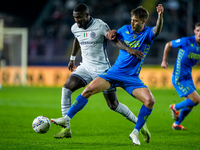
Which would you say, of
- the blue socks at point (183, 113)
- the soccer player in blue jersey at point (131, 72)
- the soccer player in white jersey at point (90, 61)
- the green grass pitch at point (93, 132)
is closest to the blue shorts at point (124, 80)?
the soccer player in blue jersey at point (131, 72)

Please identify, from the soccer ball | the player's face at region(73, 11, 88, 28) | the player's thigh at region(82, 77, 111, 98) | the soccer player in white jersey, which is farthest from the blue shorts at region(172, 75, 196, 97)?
the soccer ball

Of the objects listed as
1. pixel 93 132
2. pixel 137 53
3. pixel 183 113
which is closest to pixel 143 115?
pixel 137 53

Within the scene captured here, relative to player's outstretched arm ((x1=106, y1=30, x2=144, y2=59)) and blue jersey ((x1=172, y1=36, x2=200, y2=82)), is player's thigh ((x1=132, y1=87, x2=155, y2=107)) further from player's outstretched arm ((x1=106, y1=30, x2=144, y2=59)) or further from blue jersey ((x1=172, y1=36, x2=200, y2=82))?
blue jersey ((x1=172, y1=36, x2=200, y2=82))

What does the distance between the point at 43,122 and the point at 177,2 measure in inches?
777

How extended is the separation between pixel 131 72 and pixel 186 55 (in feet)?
7.32

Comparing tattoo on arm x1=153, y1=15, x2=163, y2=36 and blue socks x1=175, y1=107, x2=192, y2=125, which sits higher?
tattoo on arm x1=153, y1=15, x2=163, y2=36

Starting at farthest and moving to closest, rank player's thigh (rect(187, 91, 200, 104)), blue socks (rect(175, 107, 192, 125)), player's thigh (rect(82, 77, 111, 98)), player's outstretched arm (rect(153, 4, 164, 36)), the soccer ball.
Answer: blue socks (rect(175, 107, 192, 125)), player's thigh (rect(187, 91, 200, 104)), the soccer ball, player's thigh (rect(82, 77, 111, 98)), player's outstretched arm (rect(153, 4, 164, 36))

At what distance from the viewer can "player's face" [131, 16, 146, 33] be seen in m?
5.10

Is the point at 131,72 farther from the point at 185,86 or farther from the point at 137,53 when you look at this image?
the point at 185,86

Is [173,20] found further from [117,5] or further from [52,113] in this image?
[52,113]

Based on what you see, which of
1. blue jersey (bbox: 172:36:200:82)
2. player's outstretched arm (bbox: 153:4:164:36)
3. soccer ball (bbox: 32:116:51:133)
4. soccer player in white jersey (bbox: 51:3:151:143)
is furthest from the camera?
blue jersey (bbox: 172:36:200:82)

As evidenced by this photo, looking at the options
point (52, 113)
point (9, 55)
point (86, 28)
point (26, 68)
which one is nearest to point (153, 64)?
point (26, 68)

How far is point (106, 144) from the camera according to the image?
5117 millimetres

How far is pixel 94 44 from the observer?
580cm
